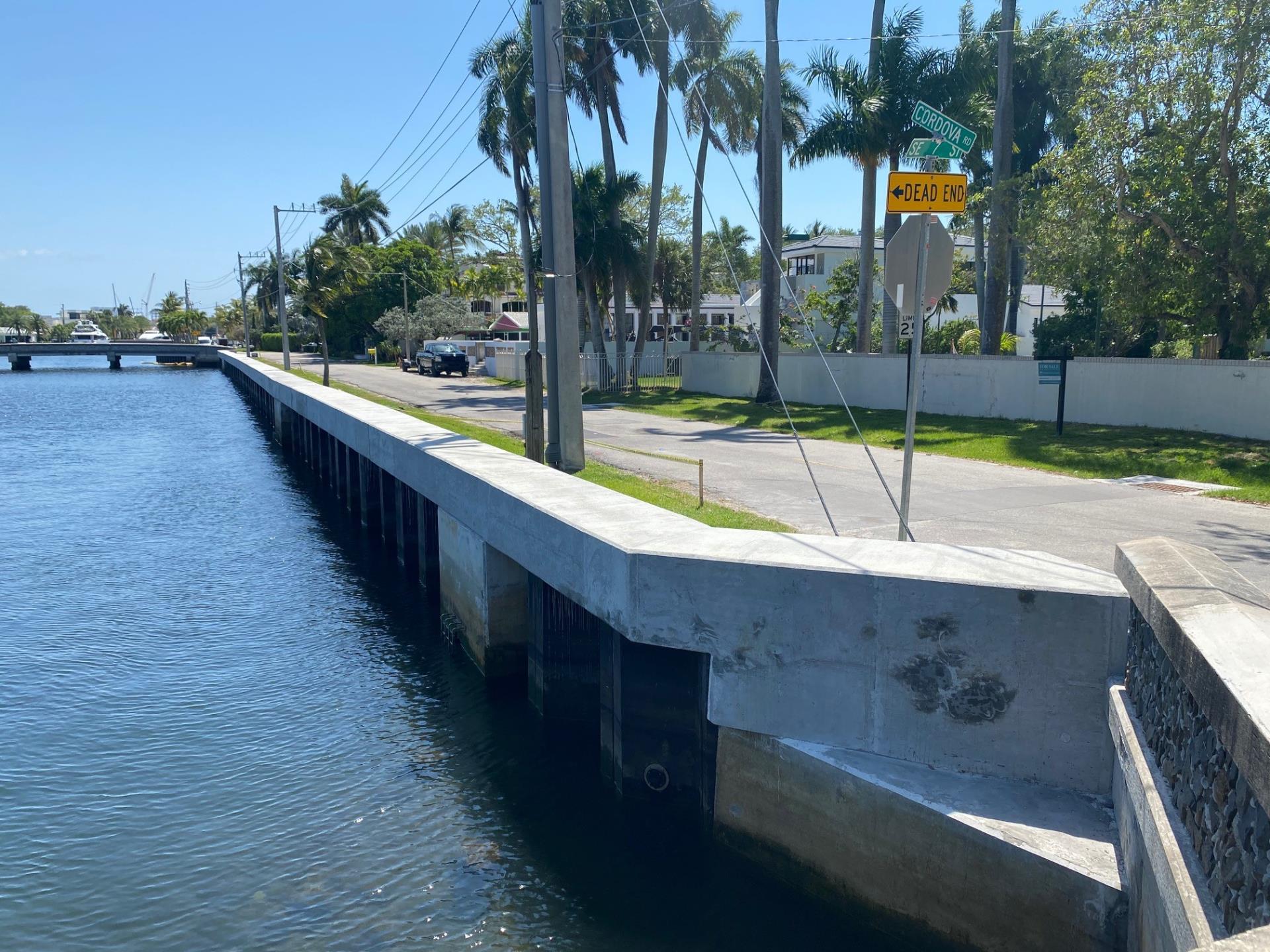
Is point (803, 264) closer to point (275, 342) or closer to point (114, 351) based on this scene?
point (275, 342)

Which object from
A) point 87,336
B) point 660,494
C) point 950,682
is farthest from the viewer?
point 87,336

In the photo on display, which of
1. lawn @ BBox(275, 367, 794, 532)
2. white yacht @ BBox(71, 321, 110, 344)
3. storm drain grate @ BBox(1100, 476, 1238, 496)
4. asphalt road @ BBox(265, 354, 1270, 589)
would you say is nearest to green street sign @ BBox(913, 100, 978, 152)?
asphalt road @ BBox(265, 354, 1270, 589)

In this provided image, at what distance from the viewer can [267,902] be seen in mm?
8180

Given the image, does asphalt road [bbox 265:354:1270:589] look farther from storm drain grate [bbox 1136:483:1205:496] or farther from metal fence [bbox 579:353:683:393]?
metal fence [bbox 579:353:683:393]

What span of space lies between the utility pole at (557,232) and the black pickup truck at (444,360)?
146 ft

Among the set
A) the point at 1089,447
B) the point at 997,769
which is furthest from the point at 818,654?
the point at 1089,447

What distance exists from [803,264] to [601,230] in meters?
29.7

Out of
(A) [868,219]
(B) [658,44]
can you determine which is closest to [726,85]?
(B) [658,44]

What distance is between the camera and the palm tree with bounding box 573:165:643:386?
1670 inches

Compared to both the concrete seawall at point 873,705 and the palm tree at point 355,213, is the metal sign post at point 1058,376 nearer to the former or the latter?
the concrete seawall at point 873,705

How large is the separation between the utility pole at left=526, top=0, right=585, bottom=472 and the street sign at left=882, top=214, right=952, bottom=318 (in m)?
6.44

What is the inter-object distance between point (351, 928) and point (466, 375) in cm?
5329

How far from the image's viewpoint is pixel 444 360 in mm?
59031

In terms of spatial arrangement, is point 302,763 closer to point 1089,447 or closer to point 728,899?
point 728,899
